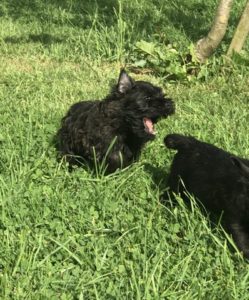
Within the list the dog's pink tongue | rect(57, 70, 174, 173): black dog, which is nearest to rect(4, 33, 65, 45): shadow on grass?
rect(57, 70, 174, 173): black dog

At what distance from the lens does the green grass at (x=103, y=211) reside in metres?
3.20

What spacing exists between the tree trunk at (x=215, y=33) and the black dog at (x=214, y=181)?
361 cm

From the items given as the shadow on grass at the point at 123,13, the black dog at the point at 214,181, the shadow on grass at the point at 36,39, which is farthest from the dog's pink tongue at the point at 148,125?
the shadow on grass at the point at 36,39

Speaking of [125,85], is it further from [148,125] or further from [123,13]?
[123,13]

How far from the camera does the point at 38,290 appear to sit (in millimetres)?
3121

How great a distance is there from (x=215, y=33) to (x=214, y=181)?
4.19 meters

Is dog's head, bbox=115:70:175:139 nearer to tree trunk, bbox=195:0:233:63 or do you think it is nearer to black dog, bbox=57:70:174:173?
black dog, bbox=57:70:174:173

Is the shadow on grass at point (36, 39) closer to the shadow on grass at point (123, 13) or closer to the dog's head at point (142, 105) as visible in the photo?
the shadow on grass at point (123, 13)

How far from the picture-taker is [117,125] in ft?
15.1

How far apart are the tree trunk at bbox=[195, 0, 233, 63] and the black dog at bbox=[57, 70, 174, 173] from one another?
325 cm

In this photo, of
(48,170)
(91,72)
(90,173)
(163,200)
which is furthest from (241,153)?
(91,72)

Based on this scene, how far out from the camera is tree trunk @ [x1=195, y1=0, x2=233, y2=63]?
736 centimetres

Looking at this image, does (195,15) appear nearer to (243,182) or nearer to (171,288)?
(243,182)

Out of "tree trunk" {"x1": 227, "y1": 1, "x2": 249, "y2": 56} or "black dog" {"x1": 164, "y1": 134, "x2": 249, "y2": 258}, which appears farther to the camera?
"tree trunk" {"x1": 227, "y1": 1, "x2": 249, "y2": 56}
